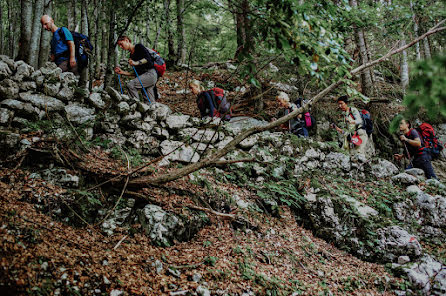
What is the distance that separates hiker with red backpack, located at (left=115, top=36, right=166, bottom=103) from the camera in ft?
21.2

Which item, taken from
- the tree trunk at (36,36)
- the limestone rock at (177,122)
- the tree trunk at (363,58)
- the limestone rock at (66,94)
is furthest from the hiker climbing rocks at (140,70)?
the tree trunk at (363,58)

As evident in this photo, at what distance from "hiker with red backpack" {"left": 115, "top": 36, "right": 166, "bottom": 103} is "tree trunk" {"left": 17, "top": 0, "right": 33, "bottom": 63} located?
1949 millimetres

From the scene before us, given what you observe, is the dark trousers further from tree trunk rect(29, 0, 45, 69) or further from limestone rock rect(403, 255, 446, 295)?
tree trunk rect(29, 0, 45, 69)

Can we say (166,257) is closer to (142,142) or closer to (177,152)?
(177,152)

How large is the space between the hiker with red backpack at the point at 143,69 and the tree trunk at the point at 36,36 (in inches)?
69.5

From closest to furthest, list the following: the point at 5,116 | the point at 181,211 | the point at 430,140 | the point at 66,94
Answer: the point at 181,211 < the point at 5,116 < the point at 66,94 < the point at 430,140

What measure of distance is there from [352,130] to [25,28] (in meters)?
8.98

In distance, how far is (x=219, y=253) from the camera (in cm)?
395

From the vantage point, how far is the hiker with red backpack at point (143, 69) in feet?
21.2

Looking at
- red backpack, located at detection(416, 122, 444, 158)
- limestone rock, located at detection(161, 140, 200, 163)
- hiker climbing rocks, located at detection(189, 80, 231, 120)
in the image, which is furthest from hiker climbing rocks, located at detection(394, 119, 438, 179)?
limestone rock, located at detection(161, 140, 200, 163)

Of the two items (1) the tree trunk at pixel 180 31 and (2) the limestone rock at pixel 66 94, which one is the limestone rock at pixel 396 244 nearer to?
(2) the limestone rock at pixel 66 94

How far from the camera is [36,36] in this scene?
6031 mm

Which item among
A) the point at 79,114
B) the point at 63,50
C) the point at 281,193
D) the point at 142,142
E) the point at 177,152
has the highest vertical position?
the point at 63,50

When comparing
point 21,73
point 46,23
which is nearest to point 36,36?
point 46,23
